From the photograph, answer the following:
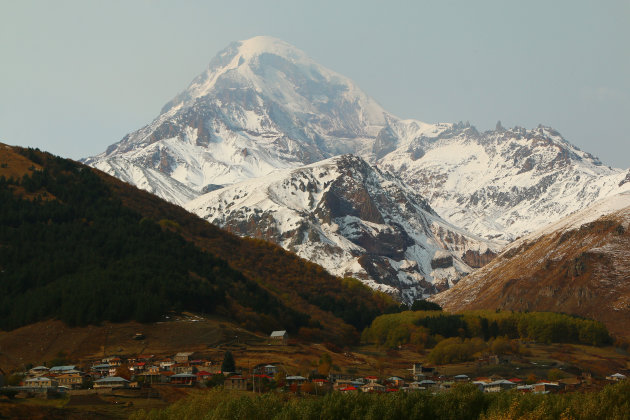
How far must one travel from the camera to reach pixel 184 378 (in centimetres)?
17450

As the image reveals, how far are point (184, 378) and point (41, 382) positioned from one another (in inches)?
1038

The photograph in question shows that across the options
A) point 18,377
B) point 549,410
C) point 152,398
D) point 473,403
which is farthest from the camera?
point 18,377

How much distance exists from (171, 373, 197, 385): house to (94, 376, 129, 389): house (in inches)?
418

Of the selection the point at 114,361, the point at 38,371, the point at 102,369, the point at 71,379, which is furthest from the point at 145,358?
the point at 71,379

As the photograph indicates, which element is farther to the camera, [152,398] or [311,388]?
[311,388]

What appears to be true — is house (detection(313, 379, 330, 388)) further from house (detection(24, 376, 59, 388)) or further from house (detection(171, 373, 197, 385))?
house (detection(24, 376, 59, 388))

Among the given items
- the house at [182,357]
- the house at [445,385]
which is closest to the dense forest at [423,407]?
the house at [445,385]

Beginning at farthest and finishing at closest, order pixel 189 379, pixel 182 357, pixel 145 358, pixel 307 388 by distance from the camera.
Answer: pixel 182 357 < pixel 145 358 < pixel 189 379 < pixel 307 388

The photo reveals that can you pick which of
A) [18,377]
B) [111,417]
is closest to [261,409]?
[111,417]

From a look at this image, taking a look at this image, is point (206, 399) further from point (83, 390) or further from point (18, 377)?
point (18, 377)

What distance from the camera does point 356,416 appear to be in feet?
392

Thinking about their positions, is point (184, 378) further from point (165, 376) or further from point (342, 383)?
point (342, 383)

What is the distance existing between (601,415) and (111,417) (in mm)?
68848

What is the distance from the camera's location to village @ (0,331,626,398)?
533 ft
